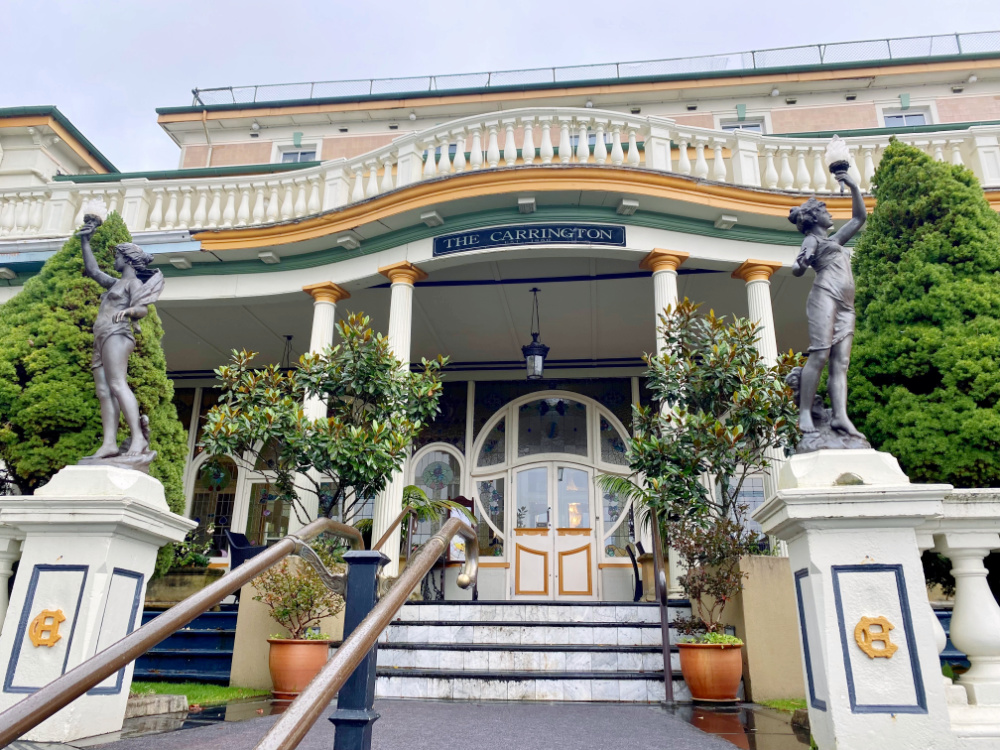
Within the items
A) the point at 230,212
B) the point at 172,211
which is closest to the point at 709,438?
the point at 230,212

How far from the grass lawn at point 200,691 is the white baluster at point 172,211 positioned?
18.9 ft

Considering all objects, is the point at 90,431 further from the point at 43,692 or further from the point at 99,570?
the point at 43,692

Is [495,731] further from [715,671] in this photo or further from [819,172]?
[819,172]

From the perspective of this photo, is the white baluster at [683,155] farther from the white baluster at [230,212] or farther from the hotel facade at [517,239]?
the white baluster at [230,212]

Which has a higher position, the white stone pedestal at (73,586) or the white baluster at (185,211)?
the white baluster at (185,211)

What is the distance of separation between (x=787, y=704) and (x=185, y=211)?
28.1ft

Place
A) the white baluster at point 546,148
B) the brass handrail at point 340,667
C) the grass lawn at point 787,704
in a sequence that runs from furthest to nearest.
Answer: the white baluster at point 546,148 → the grass lawn at point 787,704 → the brass handrail at point 340,667

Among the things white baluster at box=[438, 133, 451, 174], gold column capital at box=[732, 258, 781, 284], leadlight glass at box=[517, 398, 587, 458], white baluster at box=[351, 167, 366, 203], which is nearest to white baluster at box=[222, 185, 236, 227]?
white baluster at box=[351, 167, 366, 203]

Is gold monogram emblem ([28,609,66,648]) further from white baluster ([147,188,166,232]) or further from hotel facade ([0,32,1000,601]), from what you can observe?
white baluster ([147,188,166,232])

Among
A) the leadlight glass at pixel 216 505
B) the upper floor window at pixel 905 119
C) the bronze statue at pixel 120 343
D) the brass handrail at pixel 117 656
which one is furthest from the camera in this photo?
the upper floor window at pixel 905 119

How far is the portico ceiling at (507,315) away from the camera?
8875mm

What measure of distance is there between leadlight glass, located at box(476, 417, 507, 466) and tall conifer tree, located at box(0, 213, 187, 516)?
518 cm

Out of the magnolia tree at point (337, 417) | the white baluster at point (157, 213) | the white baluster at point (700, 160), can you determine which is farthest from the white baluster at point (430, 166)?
the white baluster at point (157, 213)

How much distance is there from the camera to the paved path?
136 inches
